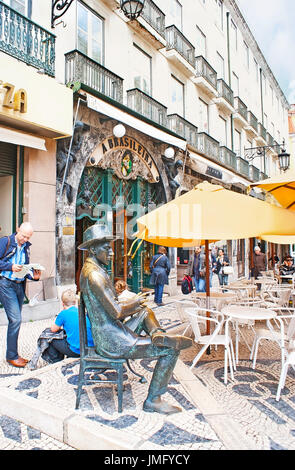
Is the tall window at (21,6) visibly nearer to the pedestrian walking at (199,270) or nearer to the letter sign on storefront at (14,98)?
the letter sign on storefront at (14,98)

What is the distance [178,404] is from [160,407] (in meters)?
0.28

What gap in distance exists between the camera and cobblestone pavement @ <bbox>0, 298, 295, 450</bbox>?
263cm

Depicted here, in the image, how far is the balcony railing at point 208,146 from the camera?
49.1ft

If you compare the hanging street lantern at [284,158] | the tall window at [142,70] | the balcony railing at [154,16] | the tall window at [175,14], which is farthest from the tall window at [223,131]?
the tall window at [142,70]

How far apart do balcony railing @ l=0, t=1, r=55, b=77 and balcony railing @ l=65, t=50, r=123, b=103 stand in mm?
767

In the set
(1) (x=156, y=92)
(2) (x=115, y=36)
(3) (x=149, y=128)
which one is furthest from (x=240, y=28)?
(3) (x=149, y=128)

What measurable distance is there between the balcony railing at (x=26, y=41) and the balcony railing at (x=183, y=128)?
5.87 metres

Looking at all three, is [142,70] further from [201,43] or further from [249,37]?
[249,37]

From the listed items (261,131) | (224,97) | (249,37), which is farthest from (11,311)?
(249,37)

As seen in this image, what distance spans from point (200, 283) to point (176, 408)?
6482mm

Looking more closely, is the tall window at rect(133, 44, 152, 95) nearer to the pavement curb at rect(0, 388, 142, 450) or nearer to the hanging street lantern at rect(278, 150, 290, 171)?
the hanging street lantern at rect(278, 150, 290, 171)

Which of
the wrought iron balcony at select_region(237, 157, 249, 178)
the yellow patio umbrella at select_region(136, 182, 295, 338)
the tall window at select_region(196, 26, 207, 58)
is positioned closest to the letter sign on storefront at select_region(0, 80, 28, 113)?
the yellow patio umbrella at select_region(136, 182, 295, 338)

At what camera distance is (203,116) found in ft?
54.7

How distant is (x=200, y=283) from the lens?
9391 mm
